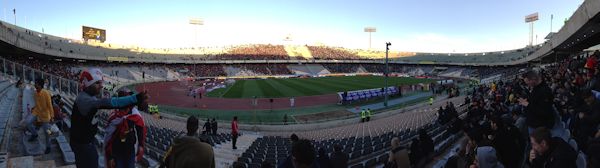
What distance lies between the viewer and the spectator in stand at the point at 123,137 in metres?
4.20

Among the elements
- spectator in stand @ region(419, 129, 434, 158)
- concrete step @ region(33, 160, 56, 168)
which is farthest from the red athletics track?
concrete step @ region(33, 160, 56, 168)

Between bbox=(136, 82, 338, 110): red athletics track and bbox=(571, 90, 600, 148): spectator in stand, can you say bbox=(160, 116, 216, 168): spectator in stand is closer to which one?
bbox=(571, 90, 600, 148): spectator in stand

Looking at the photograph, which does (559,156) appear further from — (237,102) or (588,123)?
(237,102)

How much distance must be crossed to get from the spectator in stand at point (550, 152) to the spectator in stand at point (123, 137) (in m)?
4.85

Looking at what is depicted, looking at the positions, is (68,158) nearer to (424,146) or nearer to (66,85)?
(424,146)

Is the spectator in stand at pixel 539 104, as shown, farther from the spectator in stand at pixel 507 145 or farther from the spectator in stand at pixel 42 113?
the spectator in stand at pixel 42 113

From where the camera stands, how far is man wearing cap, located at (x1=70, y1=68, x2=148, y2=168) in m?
3.60

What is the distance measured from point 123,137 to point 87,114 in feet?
2.09

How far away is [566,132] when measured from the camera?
4.84 meters

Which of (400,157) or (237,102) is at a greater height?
(400,157)

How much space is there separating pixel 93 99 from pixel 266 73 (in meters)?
78.9

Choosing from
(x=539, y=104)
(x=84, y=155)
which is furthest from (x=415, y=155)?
(x=84, y=155)

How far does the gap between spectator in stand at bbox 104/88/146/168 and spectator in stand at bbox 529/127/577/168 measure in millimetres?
4849

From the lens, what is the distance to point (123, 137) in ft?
13.9
